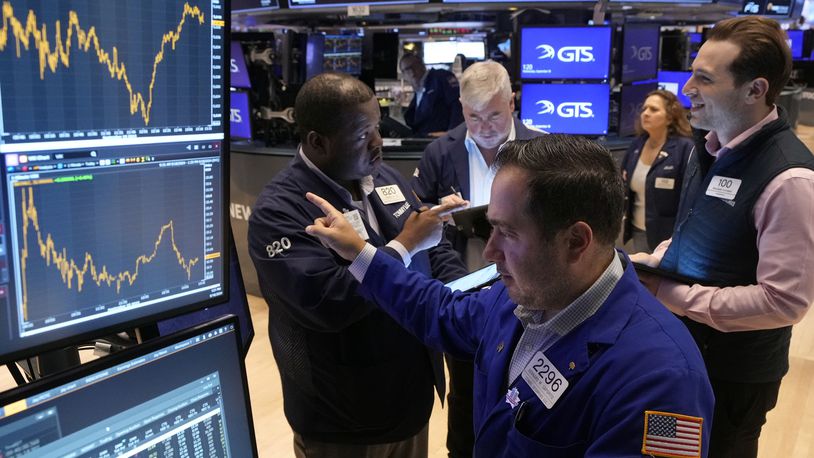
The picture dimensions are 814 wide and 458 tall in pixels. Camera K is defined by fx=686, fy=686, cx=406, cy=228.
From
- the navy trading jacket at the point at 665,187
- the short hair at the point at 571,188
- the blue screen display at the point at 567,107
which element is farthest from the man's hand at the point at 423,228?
the blue screen display at the point at 567,107

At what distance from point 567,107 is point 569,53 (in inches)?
16.0

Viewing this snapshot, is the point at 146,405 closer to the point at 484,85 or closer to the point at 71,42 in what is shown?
the point at 71,42

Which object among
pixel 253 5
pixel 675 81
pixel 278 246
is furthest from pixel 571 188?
pixel 675 81

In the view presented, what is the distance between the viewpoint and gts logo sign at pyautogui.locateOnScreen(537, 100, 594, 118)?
17.3 feet

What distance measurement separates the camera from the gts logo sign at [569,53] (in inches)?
203

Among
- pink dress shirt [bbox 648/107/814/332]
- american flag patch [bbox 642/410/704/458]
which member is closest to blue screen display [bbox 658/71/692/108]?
pink dress shirt [bbox 648/107/814/332]

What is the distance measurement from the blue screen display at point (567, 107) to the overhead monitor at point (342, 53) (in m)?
1.56

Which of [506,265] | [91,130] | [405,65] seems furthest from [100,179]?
[405,65]

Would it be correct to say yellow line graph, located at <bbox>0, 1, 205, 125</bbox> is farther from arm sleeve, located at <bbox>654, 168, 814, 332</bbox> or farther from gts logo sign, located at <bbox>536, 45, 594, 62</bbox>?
gts logo sign, located at <bbox>536, 45, 594, 62</bbox>

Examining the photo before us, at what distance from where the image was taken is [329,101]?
6.30 ft

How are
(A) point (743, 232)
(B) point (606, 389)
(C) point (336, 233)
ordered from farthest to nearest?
(A) point (743, 232) → (C) point (336, 233) → (B) point (606, 389)

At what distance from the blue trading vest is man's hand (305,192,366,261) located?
1.10 m

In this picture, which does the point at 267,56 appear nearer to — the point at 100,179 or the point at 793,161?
the point at 793,161

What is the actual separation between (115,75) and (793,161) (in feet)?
5.89
